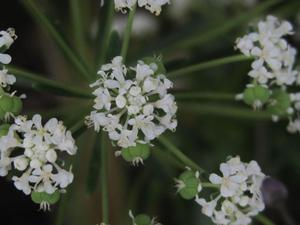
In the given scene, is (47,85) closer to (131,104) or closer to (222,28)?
(131,104)

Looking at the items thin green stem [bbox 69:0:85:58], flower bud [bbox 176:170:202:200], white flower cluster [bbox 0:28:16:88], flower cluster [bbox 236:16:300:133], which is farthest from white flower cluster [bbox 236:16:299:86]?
white flower cluster [bbox 0:28:16:88]

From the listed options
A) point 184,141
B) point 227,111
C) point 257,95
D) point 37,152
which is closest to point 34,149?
point 37,152

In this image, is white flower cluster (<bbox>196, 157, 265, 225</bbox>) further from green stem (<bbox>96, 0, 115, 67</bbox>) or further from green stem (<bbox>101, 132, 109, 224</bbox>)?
green stem (<bbox>96, 0, 115, 67</bbox>)

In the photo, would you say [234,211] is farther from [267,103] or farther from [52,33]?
[52,33]

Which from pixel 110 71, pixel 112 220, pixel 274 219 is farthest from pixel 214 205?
pixel 112 220

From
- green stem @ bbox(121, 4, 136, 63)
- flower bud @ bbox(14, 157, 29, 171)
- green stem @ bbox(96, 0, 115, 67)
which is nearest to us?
flower bud @ bbox(14, 157, 29, 171)

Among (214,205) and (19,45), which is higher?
(19,45)

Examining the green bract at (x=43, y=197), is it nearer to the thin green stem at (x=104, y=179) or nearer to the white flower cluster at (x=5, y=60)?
the thin green stem at (x=104, y=179)
